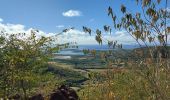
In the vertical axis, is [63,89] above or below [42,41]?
below

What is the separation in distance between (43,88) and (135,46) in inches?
238

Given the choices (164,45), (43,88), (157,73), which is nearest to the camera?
(164,45)

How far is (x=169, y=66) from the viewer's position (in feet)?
36.4

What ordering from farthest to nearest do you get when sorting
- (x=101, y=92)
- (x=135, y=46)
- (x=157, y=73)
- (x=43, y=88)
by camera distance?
(x=43, y=88) < (x=101, y=92) < (x=135, y=46) < (x=157, y=73)

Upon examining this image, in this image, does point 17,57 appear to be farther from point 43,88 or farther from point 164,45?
point 164,45

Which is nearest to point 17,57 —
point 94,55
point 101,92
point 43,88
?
point 43,88

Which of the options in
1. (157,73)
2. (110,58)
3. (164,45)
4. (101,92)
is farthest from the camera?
(101,92)

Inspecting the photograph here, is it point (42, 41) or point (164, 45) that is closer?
point (164, 45)

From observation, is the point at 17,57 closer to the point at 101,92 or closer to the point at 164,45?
the point at 101,92

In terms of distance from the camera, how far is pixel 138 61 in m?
11.2

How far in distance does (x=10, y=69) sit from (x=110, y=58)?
173 inches

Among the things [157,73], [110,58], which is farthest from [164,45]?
[110,58]

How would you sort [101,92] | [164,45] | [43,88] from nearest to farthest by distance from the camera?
[164,45], [101,92], [43,88]

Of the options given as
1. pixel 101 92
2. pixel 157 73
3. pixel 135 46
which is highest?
pixel 135 46
